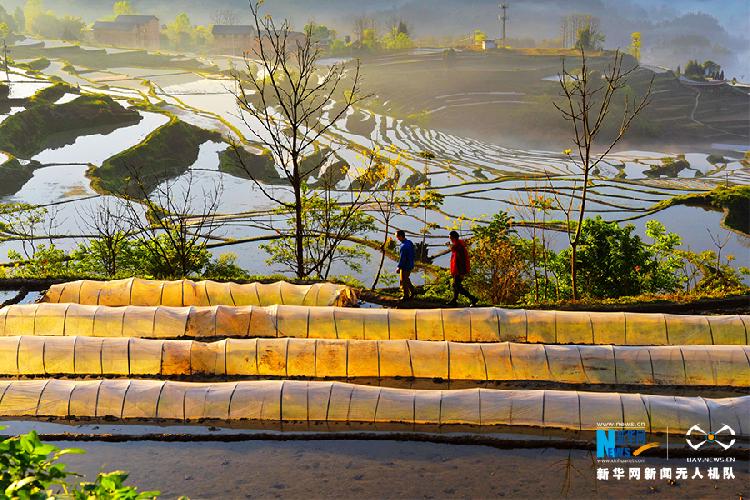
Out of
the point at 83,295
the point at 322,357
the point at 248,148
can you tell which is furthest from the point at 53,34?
the point at 322,357

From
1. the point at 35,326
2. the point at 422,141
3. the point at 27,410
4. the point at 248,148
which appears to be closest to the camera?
the point at 27,410

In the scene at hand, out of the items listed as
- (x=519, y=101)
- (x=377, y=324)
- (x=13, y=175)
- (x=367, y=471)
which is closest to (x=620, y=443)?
(x=367, y=471)

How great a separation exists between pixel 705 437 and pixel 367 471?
3.39 m

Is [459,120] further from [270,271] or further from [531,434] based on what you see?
[531,434]

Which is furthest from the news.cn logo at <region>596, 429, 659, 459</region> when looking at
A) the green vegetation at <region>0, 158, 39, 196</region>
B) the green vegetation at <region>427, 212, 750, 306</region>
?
the green vegetation at <region>0, 158, 39, 196</region>

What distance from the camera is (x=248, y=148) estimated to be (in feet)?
128

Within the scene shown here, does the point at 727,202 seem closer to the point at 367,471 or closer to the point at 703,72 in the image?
the point at 367,471

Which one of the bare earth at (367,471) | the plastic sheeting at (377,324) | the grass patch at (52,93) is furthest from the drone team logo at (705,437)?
the grass patch at (52,93)

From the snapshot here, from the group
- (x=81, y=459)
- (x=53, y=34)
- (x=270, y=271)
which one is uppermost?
(x=53, y=34)

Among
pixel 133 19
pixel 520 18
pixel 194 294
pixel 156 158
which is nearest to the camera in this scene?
pixel 194 294

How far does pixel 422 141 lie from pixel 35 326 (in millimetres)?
33720

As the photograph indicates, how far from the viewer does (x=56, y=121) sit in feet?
128

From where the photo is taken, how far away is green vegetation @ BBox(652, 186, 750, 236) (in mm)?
31000

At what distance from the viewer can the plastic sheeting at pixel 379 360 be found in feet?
30.7
